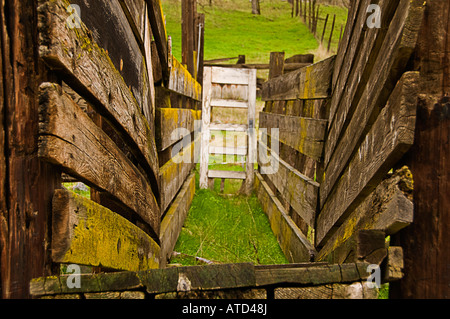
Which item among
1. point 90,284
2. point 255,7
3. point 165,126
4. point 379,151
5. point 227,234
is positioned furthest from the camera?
point 255,7

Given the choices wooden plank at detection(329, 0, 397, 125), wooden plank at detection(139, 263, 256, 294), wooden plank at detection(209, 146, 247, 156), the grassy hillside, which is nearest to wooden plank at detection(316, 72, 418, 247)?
wooden plank at detection(329, 0, 397, 125)

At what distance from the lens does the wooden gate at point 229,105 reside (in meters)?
6.35

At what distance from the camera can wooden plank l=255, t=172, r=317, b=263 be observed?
113 inches

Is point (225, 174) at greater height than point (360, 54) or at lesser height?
lesser

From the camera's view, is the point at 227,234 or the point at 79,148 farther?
the point at 227,234

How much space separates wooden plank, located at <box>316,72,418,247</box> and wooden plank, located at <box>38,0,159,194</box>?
1.15 meters

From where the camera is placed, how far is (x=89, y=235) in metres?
1.26

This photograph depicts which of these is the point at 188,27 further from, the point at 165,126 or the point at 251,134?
the point at 165,126

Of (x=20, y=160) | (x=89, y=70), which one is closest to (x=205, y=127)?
(x=89, y=70)

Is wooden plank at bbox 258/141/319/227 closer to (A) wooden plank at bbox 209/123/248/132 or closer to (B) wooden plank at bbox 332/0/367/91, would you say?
(B) wooden plank at bbox 332/0/367/91

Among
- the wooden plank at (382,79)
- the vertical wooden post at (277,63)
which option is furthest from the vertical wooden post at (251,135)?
the wooden plank at (382,79)

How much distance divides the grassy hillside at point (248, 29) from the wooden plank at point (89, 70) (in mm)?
19083

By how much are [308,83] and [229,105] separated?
338 centimetres

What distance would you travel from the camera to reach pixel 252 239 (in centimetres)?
410
